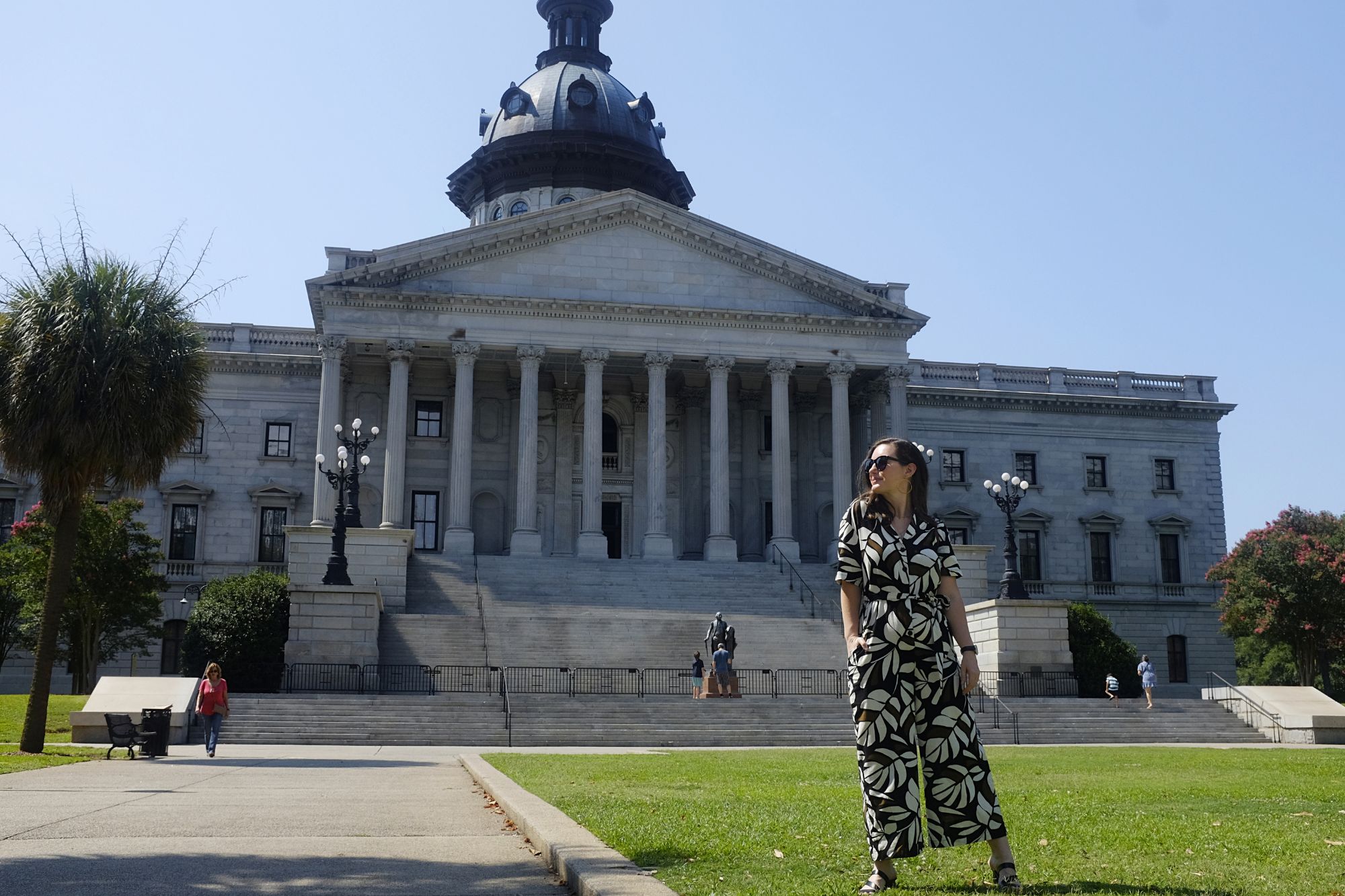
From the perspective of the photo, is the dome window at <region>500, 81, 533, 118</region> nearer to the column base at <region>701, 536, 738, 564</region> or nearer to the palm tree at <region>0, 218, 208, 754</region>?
the column base at <region>701, 536, 738, 564</region>

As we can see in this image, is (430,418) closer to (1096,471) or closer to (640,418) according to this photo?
(640,418)

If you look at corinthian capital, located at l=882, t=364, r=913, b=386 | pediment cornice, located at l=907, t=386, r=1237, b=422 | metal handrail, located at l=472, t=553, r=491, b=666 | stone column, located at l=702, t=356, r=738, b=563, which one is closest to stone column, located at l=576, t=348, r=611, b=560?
stone column, located at l=702, t=356, r=738, b=563

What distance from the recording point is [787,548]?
51.4 m

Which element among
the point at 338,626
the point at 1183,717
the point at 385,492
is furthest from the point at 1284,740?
the point at 385,492

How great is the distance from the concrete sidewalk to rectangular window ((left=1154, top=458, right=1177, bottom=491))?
53996 mm

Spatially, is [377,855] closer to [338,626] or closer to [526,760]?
[526,760]

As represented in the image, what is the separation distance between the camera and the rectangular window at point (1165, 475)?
65188 millimetres

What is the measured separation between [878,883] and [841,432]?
46.4m

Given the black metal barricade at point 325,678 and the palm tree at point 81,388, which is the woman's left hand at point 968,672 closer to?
the palm tree at point 81,388

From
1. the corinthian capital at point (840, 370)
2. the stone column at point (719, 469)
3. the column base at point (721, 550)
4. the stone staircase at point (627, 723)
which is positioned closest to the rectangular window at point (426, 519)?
the stone column at point (719, 469)

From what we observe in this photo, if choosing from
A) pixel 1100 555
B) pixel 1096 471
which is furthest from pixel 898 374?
pixel 1100 555

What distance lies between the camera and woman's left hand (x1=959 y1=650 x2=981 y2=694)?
24.2 feet

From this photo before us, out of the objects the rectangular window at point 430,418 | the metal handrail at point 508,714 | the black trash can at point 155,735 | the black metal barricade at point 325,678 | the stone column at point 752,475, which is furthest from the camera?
the stone column at point 752,475

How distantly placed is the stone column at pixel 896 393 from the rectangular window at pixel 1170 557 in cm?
1870
